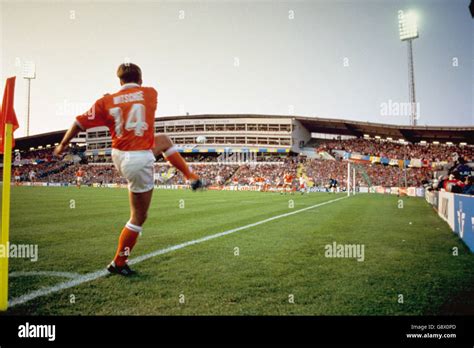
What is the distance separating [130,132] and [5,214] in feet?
4.94

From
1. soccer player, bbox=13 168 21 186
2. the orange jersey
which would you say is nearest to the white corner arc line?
the orange jersey

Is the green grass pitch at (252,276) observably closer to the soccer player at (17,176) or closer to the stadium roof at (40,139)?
the stadium roof at (40,139)

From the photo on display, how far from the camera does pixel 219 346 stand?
317 centimetres

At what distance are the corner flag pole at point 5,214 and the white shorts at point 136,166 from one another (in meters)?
1.04

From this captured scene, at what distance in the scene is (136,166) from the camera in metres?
3.82

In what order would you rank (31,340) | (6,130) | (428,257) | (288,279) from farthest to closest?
(428,257) → (288,279) → (6,130) → (31,340)

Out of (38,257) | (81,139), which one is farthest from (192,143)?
(38,257)

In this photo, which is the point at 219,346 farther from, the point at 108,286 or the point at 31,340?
the point at 31,340

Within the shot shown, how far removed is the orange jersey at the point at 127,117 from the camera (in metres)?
3.75

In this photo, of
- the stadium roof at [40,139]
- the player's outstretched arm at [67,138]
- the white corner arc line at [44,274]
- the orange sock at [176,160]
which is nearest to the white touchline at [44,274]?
the white corner arc line at [44,274]

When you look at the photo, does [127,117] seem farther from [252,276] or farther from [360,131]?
[360,131]

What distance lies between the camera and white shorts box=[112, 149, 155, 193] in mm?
3816

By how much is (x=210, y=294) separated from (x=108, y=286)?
1169 mm

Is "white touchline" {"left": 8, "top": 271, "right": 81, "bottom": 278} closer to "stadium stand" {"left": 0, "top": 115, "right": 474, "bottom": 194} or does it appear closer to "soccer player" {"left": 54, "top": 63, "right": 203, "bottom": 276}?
"soccer player" {"left": 54, "top": 63, "right": 203, "bottom": 276}
